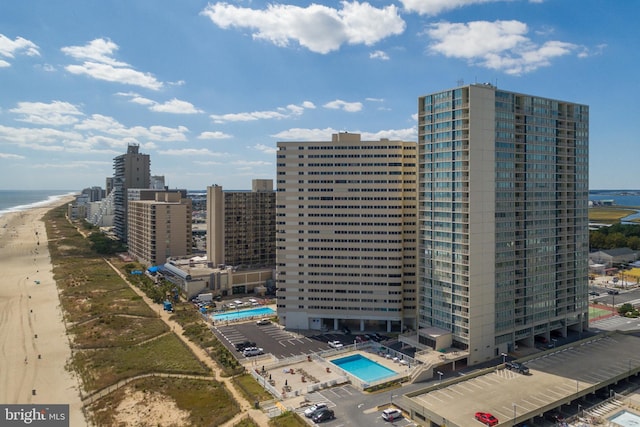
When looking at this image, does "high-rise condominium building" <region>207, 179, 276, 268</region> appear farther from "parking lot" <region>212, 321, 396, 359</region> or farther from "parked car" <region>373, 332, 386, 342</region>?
"parked car" <region>373, 332, 386, 342</region>

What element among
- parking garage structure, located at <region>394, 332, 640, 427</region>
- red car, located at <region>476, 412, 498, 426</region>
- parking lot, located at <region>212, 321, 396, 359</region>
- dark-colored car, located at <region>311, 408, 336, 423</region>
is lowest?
parking lot, located at <region>212, 321, 396, 359</region>

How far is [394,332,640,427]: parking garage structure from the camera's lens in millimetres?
53438

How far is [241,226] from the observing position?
133 meters

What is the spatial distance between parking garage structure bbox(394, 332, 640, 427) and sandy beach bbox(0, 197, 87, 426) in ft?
146

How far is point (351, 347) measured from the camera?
266 feet

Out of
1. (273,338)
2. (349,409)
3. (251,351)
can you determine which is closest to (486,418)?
(349,409)

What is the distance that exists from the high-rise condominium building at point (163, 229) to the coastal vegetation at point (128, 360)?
27315 millimetres

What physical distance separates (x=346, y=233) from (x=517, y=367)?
40555 millimetres

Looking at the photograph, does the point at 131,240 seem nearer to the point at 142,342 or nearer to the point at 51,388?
the point at 142,342

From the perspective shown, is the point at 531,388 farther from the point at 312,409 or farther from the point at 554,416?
the point at 312,409

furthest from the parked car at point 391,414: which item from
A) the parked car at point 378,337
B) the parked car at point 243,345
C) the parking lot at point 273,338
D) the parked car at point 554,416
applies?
the parked car at point 243,345

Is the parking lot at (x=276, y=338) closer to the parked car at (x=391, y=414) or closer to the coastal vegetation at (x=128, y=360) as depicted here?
the coastal vegetation at (x=128, y=360)

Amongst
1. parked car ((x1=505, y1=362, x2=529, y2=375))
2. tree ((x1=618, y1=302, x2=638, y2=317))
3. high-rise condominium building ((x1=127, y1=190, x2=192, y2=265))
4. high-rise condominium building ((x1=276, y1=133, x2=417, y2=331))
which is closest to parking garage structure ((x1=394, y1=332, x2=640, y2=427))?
parked car ((x1=505, y1=362, x2=529, y2=375))

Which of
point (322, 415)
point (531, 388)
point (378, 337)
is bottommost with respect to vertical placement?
point (378, 337)
